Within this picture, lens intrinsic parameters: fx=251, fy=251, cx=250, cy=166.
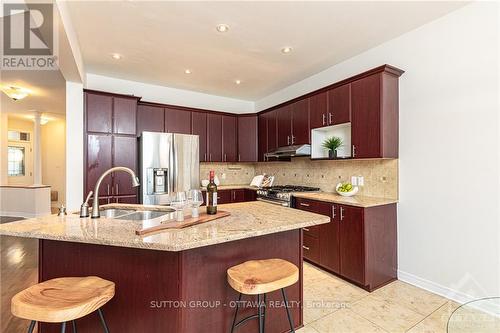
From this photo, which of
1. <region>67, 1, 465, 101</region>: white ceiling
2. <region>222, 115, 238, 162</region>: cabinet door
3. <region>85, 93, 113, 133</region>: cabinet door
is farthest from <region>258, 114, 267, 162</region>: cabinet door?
<region>85, 93, 113, 133</region>: cabinet door

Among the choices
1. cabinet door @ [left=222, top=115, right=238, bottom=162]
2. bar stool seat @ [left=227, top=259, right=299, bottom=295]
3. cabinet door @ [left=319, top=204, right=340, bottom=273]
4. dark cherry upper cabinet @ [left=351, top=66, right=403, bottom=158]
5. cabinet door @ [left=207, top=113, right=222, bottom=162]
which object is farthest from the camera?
cabinet door @ [left=222, top=115, right=238, bottom=162]

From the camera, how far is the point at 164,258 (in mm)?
1433

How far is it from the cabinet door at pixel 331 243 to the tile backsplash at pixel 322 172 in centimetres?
60

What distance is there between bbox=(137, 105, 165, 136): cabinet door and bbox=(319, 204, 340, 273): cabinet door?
2.97 metres

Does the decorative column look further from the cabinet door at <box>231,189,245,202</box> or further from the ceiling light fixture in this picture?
the cabinet door at <box>231,189,245,202</box>

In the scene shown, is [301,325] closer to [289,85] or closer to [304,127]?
[304,127]

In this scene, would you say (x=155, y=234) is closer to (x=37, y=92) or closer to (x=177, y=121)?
(x=177, y=121)

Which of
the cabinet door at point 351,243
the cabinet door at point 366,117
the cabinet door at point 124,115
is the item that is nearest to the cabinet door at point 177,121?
the cabinet door at point 124,115

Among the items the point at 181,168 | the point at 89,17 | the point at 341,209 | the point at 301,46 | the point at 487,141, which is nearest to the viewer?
the point at 487,141

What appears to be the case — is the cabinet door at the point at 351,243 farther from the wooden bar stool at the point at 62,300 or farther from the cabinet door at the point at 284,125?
the wooden bar stool at the point at 62,300

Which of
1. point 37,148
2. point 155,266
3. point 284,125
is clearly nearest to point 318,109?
point 284,125

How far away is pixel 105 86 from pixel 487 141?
4849mm

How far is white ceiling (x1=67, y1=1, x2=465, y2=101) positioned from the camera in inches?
89.5

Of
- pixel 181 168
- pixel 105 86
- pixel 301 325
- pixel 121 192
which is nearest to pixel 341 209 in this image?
pixel 301 325
